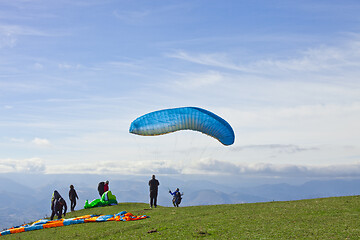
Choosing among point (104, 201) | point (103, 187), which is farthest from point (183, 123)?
point (103, 187)

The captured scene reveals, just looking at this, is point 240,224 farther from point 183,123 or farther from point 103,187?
point 103,187

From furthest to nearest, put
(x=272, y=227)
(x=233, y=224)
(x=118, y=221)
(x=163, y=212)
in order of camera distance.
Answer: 1. (x=163, y=212)
2. (x=118, y=221)
3. (x=233, y=224)
4. (x=272, y=227)

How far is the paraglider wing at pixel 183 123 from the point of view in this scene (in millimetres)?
35562

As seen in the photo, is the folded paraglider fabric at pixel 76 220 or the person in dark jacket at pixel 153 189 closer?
the folded paraglider fabric at pixel 76 220

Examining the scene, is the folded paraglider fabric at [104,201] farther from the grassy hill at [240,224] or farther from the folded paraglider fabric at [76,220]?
the folded paraglider fabric at [76,220]

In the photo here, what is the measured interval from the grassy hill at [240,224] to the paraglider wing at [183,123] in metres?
7.96

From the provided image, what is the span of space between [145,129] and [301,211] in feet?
55.4

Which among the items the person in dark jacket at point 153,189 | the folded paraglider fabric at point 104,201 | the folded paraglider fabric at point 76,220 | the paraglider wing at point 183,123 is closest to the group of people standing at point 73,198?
the person in dark jacket at point 153,189

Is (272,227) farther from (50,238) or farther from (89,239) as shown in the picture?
(50,238)

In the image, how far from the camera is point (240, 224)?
76.9 ft

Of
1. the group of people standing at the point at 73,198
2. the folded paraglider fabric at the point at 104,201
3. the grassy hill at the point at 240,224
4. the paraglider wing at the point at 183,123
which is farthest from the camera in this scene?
the folded paraglider fabric at the point at 104,201

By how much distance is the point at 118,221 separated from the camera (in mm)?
29203

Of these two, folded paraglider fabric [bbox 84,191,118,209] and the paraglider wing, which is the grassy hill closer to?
folded paraglider fabric [bbox 84,191,118,209]

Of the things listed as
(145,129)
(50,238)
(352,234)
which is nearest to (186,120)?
(145,129)
